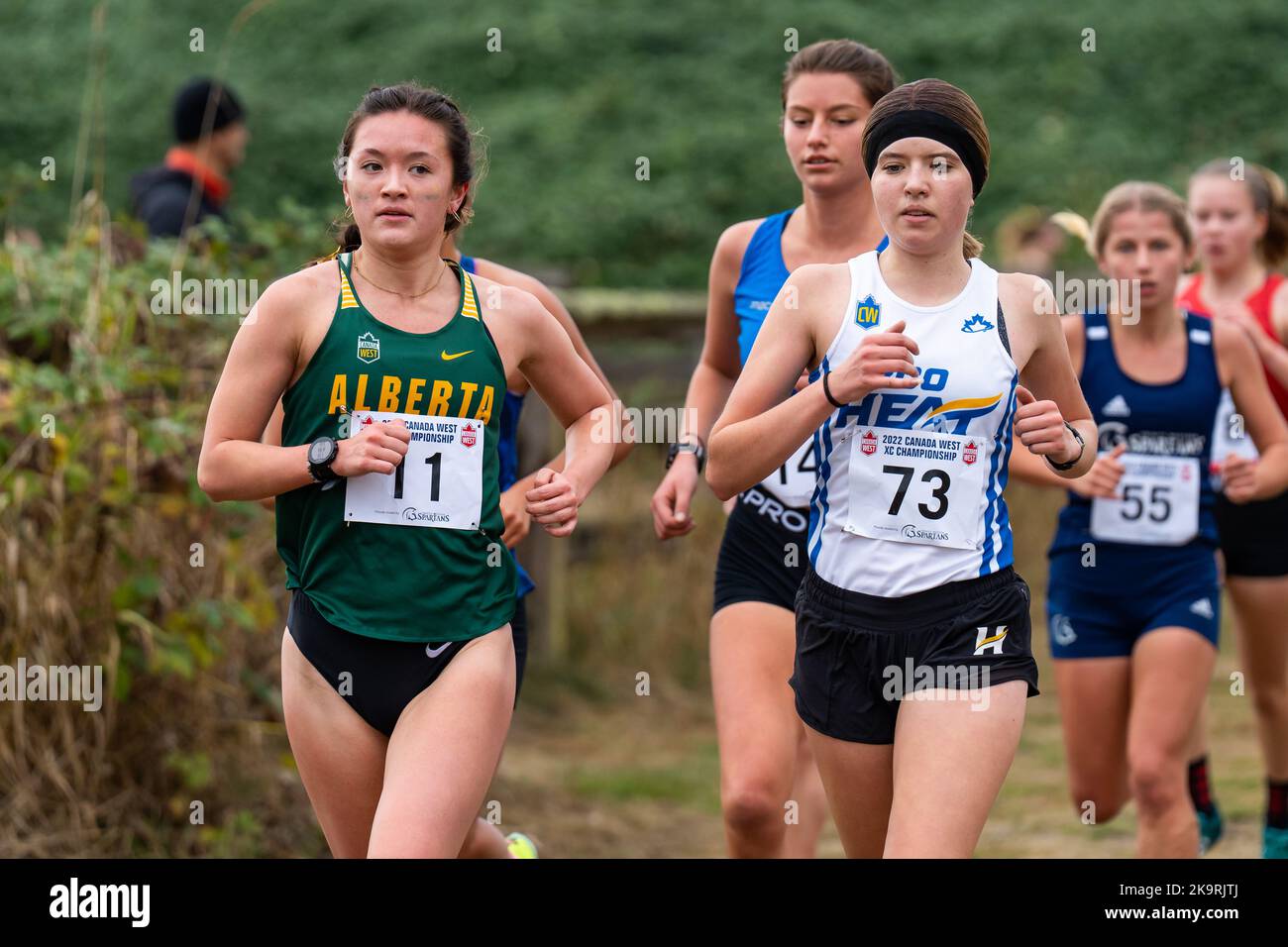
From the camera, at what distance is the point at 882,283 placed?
12.3 feet

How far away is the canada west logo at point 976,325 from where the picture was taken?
369 cm

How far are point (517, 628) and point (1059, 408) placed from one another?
4.63 ft

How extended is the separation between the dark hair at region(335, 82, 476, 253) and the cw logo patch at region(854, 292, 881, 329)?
36.7 inches

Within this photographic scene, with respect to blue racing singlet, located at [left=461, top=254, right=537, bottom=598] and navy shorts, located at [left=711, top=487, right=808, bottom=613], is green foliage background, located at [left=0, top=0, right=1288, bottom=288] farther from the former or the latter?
blue racing singlet, located at [left=461, top=254, right=537, bottom=598]

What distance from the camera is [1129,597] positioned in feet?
18.2

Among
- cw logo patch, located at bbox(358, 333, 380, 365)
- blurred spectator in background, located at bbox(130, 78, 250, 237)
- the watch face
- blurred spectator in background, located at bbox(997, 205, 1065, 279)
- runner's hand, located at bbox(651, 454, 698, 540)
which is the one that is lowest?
runner's hand, located at bbox(651, 454, 698, 540)

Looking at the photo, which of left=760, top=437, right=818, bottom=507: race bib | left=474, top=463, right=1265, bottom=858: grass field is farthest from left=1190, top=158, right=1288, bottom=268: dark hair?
left=760, top=437, right=818, bottom=507: race bib

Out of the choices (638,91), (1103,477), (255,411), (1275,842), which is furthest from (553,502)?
(638,91)

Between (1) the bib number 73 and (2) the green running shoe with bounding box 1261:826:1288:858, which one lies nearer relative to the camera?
(1) the bib number 73

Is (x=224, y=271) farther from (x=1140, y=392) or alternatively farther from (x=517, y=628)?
(x=1140, y=392)

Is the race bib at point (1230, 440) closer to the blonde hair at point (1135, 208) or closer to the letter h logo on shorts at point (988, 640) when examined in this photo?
the blonde hair at point (1135, 208)

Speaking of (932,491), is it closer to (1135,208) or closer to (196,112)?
(1135,208)

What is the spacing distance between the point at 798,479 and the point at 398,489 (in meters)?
1.32

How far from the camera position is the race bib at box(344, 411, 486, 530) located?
148 inches
